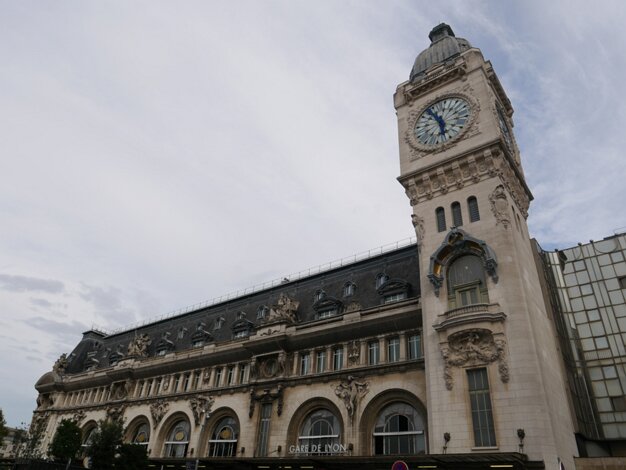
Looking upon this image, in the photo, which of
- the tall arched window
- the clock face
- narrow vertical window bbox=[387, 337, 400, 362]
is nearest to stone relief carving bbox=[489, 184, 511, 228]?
the tall arched window

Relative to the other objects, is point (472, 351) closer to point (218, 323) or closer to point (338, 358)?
point (338, 358)

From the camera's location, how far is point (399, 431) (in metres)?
36.3

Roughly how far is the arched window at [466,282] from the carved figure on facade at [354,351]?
33.1 ft

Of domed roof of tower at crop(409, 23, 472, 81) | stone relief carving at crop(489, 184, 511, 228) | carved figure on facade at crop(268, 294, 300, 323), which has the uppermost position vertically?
domed roof of tower at crop(409, 23, 472, 81)

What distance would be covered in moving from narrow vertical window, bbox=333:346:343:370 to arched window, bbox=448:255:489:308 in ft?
40.4

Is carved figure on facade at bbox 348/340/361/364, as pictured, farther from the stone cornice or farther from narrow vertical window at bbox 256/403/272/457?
the stone cornice

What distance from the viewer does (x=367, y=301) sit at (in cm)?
4597

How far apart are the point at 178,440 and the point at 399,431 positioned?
2809 cm

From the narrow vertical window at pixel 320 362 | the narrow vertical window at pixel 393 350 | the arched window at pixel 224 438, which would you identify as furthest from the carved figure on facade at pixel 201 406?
the narrow vertical window at pixel 393 350

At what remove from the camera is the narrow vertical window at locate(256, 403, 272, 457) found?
140 feet

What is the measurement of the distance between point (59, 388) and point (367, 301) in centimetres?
5583

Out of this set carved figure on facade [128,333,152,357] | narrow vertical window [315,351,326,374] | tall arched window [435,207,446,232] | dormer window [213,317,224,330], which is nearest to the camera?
tall arched window [435,207,446,232]

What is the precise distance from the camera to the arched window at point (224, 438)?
152 ft

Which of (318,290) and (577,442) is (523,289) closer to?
(577,442)
